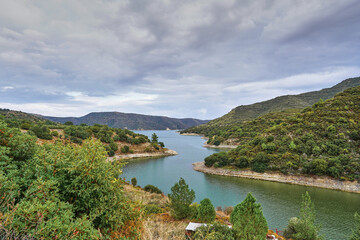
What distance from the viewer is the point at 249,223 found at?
14211 millimetres

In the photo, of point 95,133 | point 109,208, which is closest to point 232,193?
point 109,208

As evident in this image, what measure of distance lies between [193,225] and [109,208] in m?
13.7

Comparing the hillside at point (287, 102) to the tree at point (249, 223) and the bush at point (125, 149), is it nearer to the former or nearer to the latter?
the bush at point (125, 149)

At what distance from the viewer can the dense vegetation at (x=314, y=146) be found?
3650 cm

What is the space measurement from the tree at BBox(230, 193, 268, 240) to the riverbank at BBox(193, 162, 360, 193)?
1155 inches

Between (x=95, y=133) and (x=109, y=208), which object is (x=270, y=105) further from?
(x=109, y=208)

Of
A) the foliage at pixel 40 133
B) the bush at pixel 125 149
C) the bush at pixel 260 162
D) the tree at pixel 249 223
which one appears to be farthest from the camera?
the bush at pixel 125 149

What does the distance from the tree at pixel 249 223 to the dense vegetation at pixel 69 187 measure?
37.9 feet

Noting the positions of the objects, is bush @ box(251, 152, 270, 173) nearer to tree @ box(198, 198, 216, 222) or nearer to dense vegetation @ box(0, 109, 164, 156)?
tree @ box(198, 198, 216, 222)

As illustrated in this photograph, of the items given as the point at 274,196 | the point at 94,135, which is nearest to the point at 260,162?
the point at 274,196

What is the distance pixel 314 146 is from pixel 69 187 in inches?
1989

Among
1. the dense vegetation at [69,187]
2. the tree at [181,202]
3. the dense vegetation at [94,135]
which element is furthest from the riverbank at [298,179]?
the dense vegetation at [69,187]

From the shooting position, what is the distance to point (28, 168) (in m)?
5.32

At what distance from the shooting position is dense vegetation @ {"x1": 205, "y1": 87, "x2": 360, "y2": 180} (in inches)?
1437
